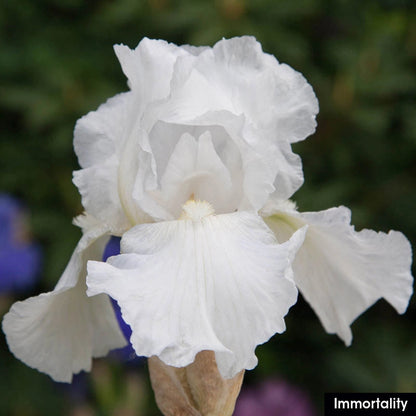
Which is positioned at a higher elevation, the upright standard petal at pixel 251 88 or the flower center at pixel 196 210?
the upright standard petal at pixel 251 88

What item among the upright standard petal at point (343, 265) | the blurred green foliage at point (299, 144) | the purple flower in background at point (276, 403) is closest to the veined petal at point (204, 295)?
the upright standard petal at point (343, 265)

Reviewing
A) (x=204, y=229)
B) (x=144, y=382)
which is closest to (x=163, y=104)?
(x=204, y=229)

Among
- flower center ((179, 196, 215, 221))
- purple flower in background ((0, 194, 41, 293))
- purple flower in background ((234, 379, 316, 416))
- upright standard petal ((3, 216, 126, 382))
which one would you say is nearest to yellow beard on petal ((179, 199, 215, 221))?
flower center ((179, 196, 215, 221))

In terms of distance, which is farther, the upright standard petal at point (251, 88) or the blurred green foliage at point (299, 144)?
the blurred green foliage at point (299, 144)

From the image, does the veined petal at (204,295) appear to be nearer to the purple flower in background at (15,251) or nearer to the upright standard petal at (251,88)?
the upright standard petal at (251,88)

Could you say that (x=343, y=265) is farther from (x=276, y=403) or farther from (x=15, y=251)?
(x=15, y=251)

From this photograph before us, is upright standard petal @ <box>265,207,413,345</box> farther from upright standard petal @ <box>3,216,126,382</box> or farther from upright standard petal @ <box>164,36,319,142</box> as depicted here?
upright standard petal @ <box>3,216,126,382</box>
